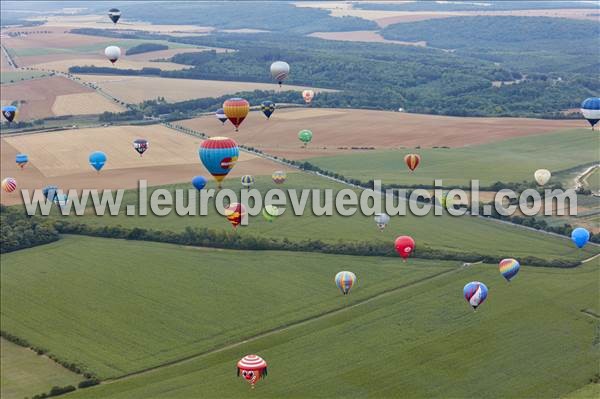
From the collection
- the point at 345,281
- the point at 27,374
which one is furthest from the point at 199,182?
the point at 27,374

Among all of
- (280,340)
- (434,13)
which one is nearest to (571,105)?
(280,340)

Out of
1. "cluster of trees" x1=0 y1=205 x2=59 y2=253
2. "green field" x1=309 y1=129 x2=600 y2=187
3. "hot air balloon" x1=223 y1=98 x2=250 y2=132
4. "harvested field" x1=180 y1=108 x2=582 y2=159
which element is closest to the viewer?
"cluster of trees" x1=0 y1=205 x2=59 y2=253

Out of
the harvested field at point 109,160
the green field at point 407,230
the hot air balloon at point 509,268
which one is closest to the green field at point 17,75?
the harvested field at point 109,160

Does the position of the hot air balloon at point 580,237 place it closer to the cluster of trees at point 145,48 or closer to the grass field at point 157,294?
the grass field at point 157,294

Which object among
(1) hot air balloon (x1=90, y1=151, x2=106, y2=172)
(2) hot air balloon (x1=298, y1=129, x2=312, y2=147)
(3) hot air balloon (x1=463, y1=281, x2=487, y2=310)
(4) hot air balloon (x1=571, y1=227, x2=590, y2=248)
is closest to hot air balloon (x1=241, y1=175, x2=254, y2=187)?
(1) hot air balloon (x1=90, y1=151, x2=106, y2=172)

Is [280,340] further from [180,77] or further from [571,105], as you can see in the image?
[180,77]

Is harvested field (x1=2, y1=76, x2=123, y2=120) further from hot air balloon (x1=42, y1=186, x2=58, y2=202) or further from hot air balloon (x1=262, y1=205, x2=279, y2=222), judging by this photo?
hot air balloon (x1=262, y1=205, x2=279, y2=222)
